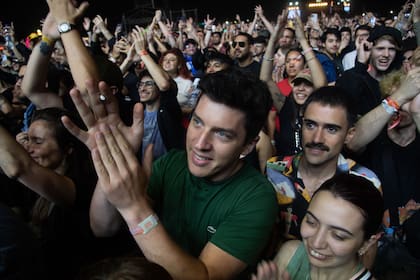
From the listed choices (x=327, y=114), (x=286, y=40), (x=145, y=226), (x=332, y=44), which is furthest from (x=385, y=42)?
(x=145, y=226)

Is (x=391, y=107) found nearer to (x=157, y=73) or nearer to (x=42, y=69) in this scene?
(x=157, y=73)

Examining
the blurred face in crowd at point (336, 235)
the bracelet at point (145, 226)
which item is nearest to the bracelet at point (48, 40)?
the bracelet at point (145, 226)

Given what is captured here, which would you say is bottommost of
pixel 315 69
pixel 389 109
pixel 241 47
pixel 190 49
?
pixel 389 109

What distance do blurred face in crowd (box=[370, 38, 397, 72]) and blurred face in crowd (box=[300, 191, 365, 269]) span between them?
102 inches

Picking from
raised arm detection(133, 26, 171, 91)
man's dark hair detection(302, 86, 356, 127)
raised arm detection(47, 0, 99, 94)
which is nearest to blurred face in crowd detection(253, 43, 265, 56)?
raised arm detection(133, 26, 171, 91)

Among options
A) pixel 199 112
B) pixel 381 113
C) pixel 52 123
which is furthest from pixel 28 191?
pixel 381 113

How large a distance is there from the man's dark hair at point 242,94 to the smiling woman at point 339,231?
45 centimetres

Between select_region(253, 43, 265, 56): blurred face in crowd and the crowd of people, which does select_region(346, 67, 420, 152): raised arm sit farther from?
select_region(253, 43, 265, 56): blurred face in crowd

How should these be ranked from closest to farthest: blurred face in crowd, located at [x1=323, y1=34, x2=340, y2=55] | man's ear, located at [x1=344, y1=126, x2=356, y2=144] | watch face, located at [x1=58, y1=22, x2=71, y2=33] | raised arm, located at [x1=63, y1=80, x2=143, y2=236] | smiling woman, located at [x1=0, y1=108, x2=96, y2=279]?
raised arm, located at [x1=63, y1=80, x2=143, y2=236], smiling woman, located at [x1=0, y1=108, x2=96, y2=279], watch face, located at [x1=58, y1=22, x2=71, y2=33], man's ear, located at [x1=344, y1=126, x2=356, y2=144], blurred face in crowd, located at [x1=323, y1=34, x2=340, y2=55]

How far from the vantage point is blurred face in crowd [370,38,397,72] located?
3.53m

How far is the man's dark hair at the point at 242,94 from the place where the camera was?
1.43 meters

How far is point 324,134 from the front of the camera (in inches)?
84.0

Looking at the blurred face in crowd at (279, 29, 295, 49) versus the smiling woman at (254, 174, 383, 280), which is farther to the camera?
the blurred face in crowd at (279, 29, 295, 49)

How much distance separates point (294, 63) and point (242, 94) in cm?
275
